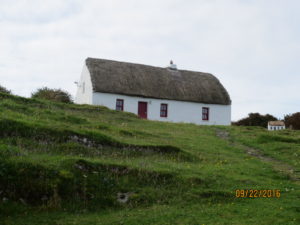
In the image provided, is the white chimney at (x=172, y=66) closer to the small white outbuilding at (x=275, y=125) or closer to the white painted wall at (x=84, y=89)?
the white painted wall at (x=84, y=89)

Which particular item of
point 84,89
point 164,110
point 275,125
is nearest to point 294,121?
point 275,125

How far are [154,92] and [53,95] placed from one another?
10242 millimetres

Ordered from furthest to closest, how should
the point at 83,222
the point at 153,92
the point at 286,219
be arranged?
1. the point at 153,92
2. the point at 286,219
3. the point at 83,222

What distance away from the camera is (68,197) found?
1001 centimetres

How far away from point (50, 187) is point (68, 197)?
0.56 m

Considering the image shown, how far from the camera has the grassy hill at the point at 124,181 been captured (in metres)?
9.27

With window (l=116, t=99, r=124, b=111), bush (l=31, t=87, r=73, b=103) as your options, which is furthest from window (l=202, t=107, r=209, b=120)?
bush (l=31, t=87, r=73, b=103)

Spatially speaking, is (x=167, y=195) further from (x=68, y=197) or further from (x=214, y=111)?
(x=214, y=111)

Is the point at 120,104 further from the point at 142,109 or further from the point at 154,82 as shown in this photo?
the point at 154,82

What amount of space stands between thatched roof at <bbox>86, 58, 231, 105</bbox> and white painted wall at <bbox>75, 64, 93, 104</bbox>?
2.95ft

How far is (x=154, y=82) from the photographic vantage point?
130ft

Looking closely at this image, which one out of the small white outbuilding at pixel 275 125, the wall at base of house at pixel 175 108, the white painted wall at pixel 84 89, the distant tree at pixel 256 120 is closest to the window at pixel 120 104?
the wall at base of house at pixel 175 108

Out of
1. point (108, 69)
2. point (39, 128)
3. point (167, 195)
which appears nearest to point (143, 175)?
point (167, 195)

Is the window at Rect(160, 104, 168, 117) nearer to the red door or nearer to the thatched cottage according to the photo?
the thatched cottage
